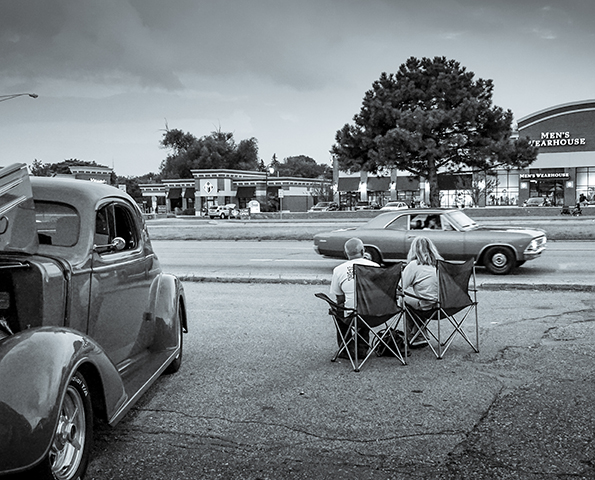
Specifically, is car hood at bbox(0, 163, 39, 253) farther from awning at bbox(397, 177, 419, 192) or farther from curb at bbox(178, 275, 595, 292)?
awning at bbox(397, 177, 419, 192)

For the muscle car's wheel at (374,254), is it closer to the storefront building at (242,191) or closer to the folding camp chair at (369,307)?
the folding camp chair at (369,307)

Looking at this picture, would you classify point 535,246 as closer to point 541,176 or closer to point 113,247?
point 113,247

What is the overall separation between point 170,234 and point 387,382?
76.2 ft

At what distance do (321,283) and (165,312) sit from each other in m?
6.46

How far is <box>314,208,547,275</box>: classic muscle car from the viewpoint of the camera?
41.8ft

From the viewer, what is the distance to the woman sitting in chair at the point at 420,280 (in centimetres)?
667

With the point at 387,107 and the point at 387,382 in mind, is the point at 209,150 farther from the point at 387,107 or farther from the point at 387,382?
the point at 387,382

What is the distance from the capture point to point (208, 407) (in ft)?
16.1

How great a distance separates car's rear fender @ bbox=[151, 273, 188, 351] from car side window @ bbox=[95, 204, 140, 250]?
1.48 feet

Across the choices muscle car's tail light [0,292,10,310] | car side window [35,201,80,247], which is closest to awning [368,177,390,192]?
car side window [35,201,80,247]

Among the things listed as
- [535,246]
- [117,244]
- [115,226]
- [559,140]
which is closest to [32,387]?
[117,244]

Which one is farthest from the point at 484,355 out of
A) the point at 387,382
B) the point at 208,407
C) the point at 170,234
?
the point at 170,234

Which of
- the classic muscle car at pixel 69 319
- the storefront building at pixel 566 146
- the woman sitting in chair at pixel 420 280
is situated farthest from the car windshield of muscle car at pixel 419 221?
the storefront building at pixel 566 146

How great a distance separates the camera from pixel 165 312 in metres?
5.59
